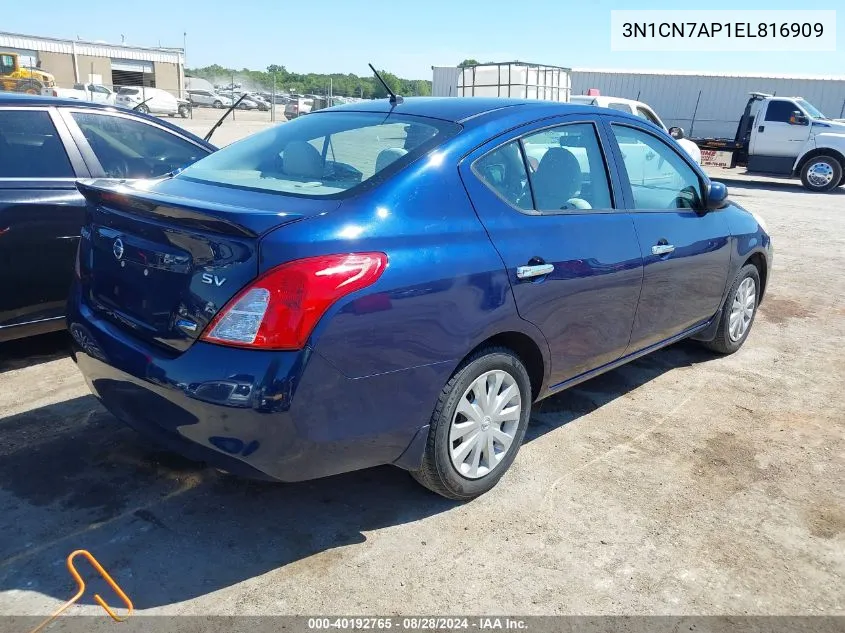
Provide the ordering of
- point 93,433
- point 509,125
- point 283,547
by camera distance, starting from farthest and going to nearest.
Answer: point 93,433 < point 509,125 < point 283,547

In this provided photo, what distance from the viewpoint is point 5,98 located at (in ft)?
14.4

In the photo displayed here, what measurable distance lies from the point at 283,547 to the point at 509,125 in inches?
79.9

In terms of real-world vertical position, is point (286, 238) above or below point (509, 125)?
below

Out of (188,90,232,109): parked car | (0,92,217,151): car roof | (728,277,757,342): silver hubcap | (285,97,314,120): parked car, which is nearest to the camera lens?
(0,92,217,151): car roof

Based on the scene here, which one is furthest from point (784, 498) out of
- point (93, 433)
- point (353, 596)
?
point (93, 433)

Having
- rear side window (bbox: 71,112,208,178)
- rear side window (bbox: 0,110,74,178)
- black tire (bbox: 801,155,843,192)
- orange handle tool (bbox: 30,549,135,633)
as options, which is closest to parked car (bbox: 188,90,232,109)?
black tire (bbox: 801,155,843,192)

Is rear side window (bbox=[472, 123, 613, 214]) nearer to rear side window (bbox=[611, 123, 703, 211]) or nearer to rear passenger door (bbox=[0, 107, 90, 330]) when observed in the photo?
rear side window (bbox=[611, 123, 703, 211])

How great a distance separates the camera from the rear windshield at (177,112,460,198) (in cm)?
290

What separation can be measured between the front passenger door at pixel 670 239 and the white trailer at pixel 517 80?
11.2 m

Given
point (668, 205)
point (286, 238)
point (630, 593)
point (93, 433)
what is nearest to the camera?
point (286, 238)

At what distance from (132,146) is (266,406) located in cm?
324

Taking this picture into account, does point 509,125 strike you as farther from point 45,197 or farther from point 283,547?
point 45,197

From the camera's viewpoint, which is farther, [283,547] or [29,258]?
[29,258]

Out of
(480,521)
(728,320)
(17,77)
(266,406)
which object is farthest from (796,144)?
(17,77)
